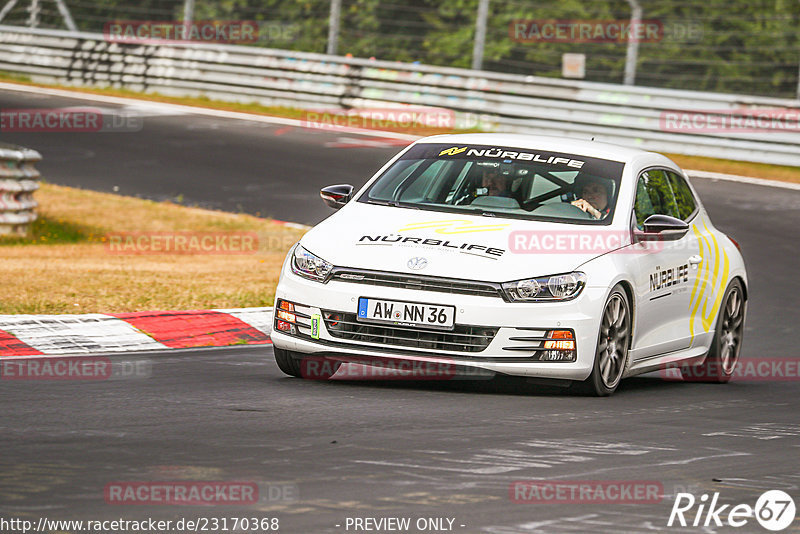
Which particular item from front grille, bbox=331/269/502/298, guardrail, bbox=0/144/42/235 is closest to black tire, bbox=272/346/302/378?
front grille, bbox=331/269/502/298

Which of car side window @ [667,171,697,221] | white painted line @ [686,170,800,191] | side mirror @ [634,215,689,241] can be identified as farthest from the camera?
white painted line @ [686,170,800,191]

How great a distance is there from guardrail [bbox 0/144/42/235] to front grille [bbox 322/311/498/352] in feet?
26.4

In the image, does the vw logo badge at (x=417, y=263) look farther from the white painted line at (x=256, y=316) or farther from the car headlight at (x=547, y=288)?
the white painted line at (x=256, y=316)

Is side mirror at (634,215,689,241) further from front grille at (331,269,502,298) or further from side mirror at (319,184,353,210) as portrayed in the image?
side mirror at (319,184,353,210)

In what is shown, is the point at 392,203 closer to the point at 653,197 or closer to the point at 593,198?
the point at 593,198

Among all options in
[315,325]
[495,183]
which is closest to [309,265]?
[315,325]

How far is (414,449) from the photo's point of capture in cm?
668

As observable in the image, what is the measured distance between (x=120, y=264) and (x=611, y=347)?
273 inches

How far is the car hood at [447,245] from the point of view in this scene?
324 inches

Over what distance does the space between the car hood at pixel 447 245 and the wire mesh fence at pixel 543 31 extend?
2075cm

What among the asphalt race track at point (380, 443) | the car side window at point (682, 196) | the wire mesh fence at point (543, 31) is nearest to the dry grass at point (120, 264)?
the asphalt race track at point (380, 443)

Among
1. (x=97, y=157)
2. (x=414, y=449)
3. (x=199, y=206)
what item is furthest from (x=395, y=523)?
(x=97, y=157)

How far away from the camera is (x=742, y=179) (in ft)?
71.6

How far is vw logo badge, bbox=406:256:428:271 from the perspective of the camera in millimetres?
8211
